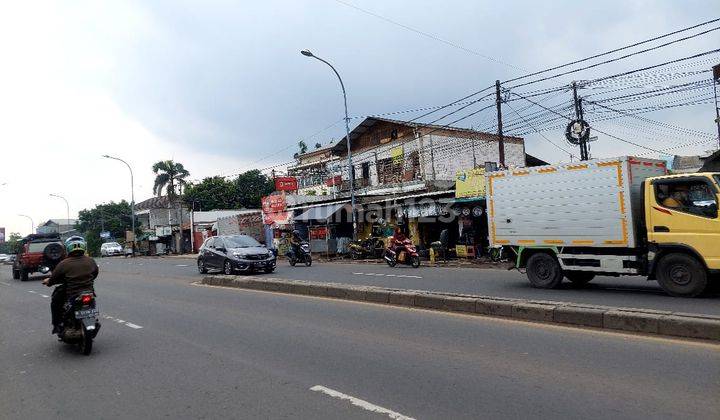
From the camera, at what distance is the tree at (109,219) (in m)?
73.9

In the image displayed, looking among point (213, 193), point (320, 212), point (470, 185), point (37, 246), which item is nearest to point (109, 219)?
point (213, 193)

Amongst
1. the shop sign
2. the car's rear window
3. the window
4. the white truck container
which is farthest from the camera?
the shop sign

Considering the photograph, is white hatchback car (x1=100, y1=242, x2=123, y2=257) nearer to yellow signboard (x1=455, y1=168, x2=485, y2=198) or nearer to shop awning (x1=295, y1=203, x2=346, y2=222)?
shop awning (x1=295, y1=203, x2=346, y2=222)

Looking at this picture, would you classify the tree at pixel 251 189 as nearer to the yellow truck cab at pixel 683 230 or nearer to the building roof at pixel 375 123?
the building roof at pixel 375 123

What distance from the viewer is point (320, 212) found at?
2931 centimetres

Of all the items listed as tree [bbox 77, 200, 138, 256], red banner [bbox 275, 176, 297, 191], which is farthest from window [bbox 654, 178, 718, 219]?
tree [bbox 77, 200, 138, 256]

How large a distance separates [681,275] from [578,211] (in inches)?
89.1

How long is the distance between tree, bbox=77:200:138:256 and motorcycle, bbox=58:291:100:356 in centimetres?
7025

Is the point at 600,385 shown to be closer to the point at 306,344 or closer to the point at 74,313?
the point at 306,344

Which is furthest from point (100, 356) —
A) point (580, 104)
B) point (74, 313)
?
point (580, 104)

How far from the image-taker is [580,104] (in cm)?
2244

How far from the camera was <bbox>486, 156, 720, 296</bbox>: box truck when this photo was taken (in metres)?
9.00

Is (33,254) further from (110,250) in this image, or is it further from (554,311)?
(110,250)

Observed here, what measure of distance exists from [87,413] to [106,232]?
239 ft
